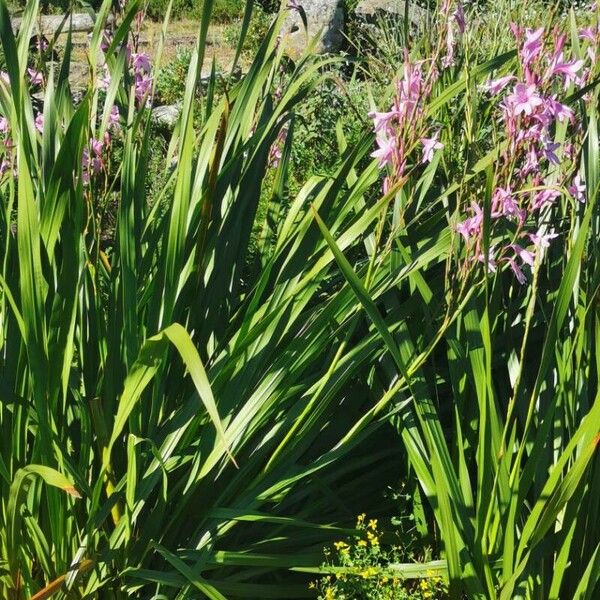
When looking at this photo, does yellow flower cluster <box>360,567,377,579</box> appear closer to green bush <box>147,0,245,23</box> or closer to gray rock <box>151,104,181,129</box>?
gray rock <box>151,104,181,129</box>

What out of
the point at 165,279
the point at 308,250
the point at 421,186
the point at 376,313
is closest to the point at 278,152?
the point at 421,186

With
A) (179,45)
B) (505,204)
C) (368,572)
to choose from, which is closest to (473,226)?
(505,204)

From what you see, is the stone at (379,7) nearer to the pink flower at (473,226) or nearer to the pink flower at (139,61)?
the pink flower at (139,61)

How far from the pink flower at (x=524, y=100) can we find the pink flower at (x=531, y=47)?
0.29ft

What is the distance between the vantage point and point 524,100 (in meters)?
1.64

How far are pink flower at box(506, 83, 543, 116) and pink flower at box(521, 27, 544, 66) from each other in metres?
0.09

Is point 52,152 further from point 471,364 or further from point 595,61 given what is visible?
point 595,61

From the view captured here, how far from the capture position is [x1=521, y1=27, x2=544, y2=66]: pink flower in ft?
5.48

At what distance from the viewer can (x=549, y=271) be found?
8.02ft

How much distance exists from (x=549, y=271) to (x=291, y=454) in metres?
0.88

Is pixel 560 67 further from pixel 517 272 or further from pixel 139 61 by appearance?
pixel 139 61

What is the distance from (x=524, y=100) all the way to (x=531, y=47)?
0.42 ft

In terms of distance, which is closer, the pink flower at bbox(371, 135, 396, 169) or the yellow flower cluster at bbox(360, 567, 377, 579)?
the pink flower at bbox(371, 135, 396, 169)

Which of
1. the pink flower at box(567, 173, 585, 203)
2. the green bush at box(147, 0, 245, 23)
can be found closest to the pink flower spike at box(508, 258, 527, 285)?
the pink flower at box(567, 173, 585, 203)
